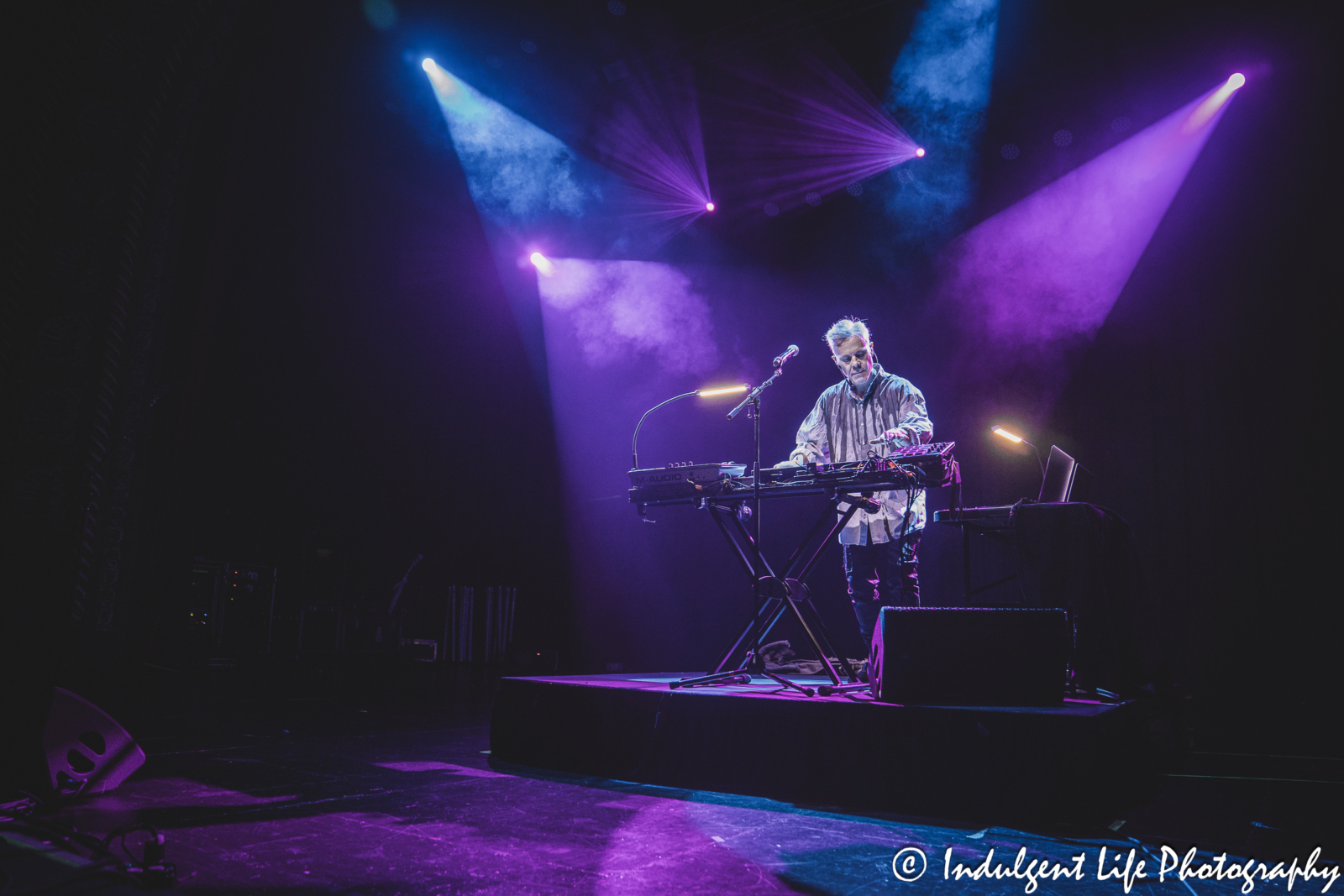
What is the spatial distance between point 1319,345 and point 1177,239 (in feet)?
4.27

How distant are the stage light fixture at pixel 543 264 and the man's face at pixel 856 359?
199 inches

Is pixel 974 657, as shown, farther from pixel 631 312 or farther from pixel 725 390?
pixel 631 312

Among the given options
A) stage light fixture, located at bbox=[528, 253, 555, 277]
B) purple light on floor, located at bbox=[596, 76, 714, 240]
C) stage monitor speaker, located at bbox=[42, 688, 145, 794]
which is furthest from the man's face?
stage light fixture, located at bbox=[528, 253, 555, 277]

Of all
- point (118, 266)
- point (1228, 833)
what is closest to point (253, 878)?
point (1228, 833)

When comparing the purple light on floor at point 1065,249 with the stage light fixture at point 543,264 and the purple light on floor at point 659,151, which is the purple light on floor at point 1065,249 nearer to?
Answer: the purple light on floor at point 659,151

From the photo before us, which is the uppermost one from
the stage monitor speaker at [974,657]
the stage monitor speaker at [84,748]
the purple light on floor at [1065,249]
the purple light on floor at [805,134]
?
the purple light on floor at [805,134]

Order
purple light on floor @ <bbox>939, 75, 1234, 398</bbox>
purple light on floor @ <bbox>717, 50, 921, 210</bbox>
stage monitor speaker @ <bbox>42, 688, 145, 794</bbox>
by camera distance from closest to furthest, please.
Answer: stage monitor speaker @ <bbox>42, 688, 145, 794</bbox> → purple light on floor @ <bbox>939, 75, 1234, 398</bbox> → purple light on floor @ <bbox>717, 50, 921, 210</bbox>

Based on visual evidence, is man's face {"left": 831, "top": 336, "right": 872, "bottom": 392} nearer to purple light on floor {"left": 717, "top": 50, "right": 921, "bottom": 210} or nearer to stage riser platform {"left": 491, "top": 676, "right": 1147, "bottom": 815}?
stage riser platform {"left": 491, "top": 676, "right": 1147, "bottom": 815}

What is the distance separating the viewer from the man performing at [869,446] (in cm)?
378

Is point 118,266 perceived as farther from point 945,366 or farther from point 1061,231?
point 1061,231

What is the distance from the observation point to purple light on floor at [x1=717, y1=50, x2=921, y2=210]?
6.81 metres

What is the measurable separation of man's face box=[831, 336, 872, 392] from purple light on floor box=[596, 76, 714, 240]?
13.3ft

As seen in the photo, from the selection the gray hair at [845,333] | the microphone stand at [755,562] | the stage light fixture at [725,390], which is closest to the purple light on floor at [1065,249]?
the gray hair at [845,333]

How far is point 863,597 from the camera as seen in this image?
158 inches
